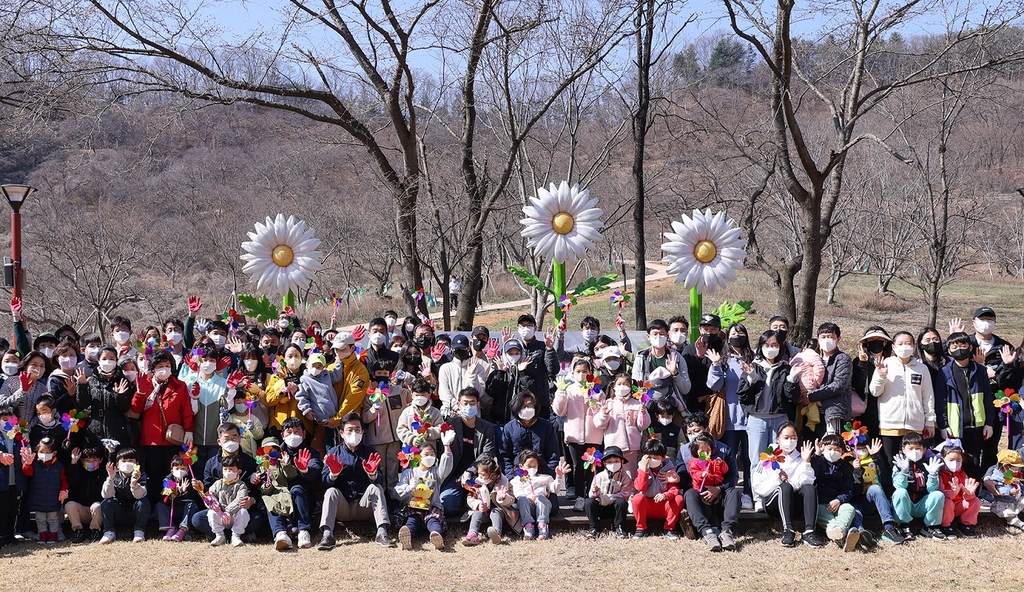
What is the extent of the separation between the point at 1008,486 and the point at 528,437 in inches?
153

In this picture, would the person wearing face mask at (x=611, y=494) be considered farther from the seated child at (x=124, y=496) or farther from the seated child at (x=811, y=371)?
the seated child at (x=124, y=496)

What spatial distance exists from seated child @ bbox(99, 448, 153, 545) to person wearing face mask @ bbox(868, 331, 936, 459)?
19.7 feet

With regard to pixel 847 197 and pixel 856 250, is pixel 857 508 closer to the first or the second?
pixel 847 197

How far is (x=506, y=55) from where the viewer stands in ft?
46.6

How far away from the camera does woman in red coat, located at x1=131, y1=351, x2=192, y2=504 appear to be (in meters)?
7.64

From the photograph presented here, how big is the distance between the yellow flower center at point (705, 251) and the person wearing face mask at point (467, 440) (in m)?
3.51

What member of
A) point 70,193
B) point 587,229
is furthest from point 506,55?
point 70,193

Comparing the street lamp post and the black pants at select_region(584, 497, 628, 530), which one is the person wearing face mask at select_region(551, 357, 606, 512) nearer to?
the black pants at select_region(584, 497, 628, 530)

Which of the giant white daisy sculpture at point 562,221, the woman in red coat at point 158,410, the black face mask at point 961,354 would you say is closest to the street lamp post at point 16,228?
the woman in red coat at point 158,410

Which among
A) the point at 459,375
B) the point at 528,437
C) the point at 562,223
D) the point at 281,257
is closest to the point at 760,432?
the point at 528,437

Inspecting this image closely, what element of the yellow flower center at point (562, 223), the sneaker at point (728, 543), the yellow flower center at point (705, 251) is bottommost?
the sneaker at point (728, 543)

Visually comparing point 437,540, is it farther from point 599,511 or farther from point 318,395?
point 318,395

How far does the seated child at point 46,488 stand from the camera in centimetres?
728

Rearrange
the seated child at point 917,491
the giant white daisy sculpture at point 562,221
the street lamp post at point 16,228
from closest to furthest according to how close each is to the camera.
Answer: the seated child at point 917,491 → the giant white daisy sculpture at point 562,221 → the street lamp post at point 16,228
